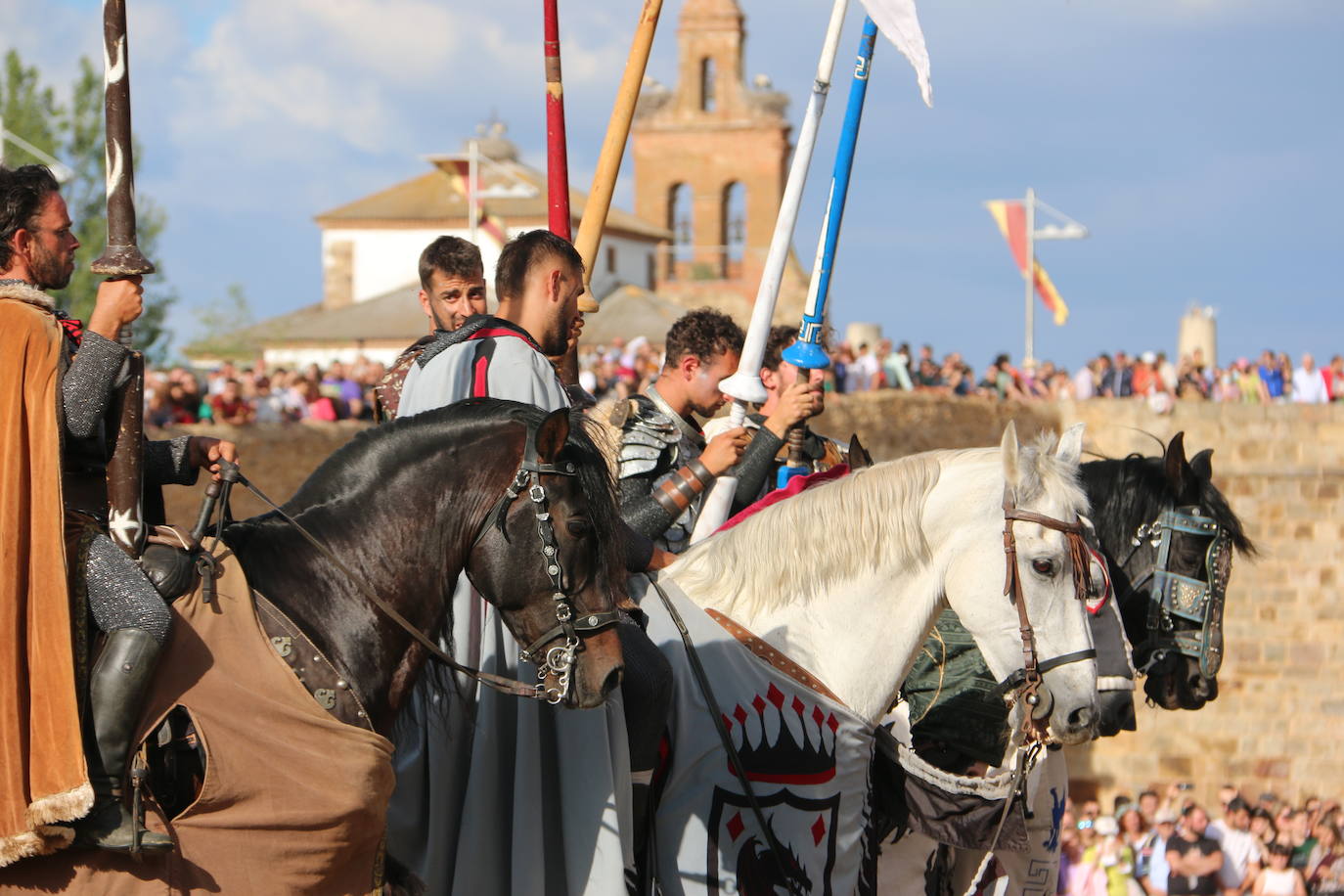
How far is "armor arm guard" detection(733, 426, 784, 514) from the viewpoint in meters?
5.92

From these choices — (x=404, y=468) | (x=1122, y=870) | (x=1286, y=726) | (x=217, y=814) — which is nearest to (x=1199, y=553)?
(x=404, y=468)

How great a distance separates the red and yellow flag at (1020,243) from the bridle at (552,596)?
A: 31.3m

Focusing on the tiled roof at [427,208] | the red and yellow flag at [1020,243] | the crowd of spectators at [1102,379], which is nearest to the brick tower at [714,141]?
the tiled roof at [427,208]

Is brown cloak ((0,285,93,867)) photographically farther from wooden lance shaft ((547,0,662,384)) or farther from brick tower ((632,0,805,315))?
brick tower ((632,0,805,315))

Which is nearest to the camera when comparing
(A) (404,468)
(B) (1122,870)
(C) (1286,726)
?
(A) (404,468)

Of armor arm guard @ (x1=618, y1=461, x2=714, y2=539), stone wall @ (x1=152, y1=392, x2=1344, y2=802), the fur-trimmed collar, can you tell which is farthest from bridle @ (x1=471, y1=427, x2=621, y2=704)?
stone wall @ (x1=152, y1=392, x2=1344, y2=802)

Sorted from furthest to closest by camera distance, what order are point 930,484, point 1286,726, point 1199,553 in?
point 1286,726
point 1199,553
point 930,484

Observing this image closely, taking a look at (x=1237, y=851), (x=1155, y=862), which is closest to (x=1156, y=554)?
(x=1155, y=862)

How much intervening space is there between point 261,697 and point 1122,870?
12.1 m

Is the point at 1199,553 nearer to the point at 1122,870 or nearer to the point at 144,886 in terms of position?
the point at 144,886

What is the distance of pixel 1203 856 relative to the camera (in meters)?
14.4

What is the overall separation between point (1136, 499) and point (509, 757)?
352 cm

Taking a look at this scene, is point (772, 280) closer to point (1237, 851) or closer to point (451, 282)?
point (451, 282)

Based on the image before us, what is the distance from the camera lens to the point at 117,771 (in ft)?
11.9
